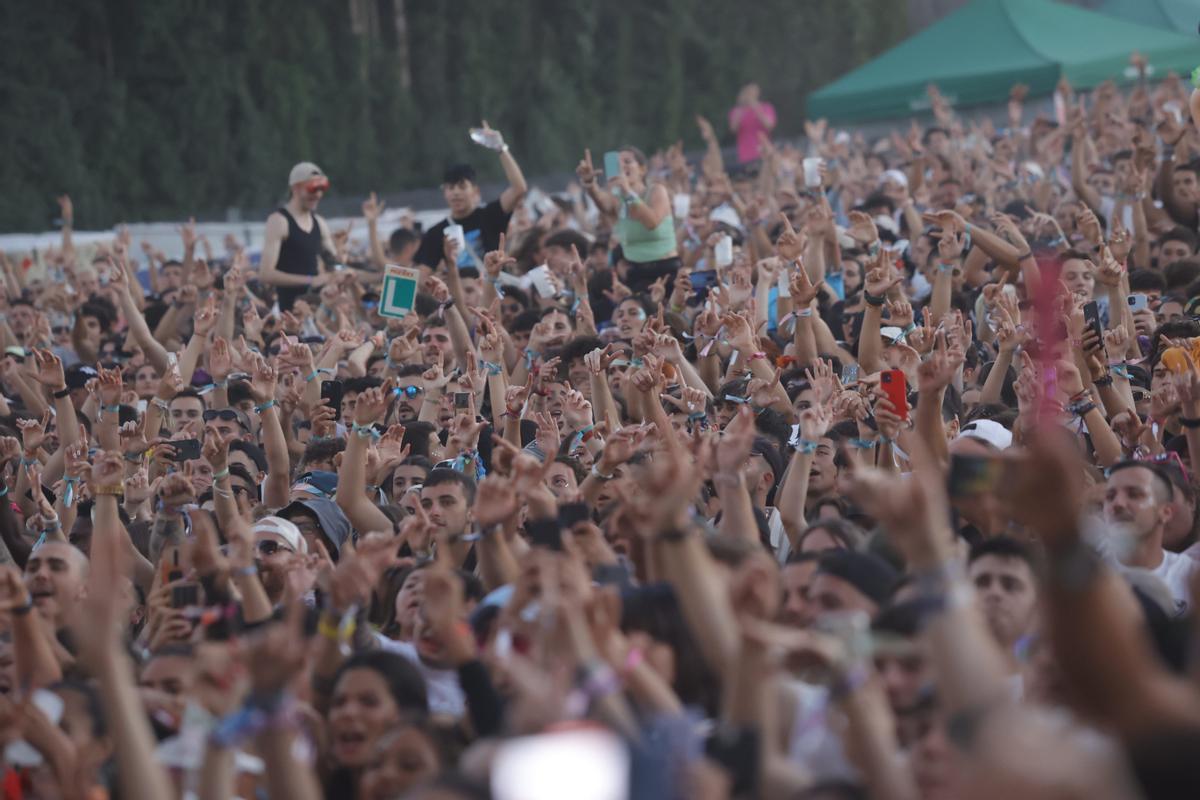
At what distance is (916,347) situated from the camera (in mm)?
6414

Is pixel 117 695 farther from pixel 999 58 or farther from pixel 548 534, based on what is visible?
pixel 999 58

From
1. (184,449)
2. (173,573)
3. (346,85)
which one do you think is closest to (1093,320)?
(173,573)

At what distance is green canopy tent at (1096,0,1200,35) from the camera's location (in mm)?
18719

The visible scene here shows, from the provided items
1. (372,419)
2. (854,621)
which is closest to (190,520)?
(372,419)

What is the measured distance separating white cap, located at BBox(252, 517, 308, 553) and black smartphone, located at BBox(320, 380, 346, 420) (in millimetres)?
2267

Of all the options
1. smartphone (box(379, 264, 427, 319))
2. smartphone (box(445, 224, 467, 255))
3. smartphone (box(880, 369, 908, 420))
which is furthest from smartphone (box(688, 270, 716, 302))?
smartphone (box(880, 369, 908, 420))

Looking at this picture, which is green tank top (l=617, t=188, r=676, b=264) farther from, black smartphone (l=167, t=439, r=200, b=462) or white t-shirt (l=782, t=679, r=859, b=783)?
white t-shirt (l=782, t=679, r=859, b=783)

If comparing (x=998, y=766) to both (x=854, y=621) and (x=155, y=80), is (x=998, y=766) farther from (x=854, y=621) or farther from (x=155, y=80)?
(x=155, y=80)

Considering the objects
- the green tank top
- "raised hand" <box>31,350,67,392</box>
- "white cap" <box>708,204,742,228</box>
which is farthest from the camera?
"white cap" <box>708,204,742,228</box>

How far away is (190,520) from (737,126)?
12744mm

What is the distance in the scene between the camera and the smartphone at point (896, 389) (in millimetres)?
5301

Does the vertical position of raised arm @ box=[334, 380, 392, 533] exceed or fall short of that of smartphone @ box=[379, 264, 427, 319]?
it falls short

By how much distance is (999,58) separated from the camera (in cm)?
1653

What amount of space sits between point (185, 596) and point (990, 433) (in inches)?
103
